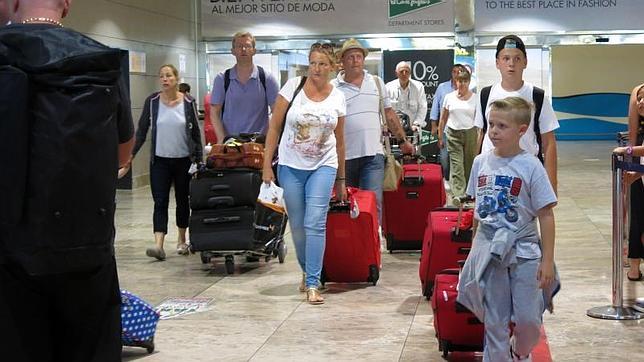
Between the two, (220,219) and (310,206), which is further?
(220,219)

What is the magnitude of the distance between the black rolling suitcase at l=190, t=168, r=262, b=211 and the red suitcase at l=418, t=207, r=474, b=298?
5.88 ft

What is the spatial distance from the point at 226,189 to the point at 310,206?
144 cm

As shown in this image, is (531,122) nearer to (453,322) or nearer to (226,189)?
(453,322)

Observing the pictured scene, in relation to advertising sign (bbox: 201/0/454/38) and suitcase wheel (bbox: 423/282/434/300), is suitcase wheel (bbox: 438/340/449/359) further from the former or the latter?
advertising sign (bbox: 201/0/454/38)

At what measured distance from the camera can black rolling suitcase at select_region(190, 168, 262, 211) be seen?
24.9ft

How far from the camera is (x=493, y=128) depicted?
414cm

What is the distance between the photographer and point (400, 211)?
8.48 m

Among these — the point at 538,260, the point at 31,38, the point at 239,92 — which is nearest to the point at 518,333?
the point at 538,260

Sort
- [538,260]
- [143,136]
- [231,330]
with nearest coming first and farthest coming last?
[538,260], [231,330], [143,136]

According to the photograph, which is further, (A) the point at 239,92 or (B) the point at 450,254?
(A) the point at 239,92

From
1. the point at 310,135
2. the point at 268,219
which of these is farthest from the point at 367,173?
the point at 310,135

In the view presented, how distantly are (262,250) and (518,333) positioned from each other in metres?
3.86

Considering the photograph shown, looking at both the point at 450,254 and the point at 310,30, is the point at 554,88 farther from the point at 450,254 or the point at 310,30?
the point at 450,254

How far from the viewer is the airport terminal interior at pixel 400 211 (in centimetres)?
548
